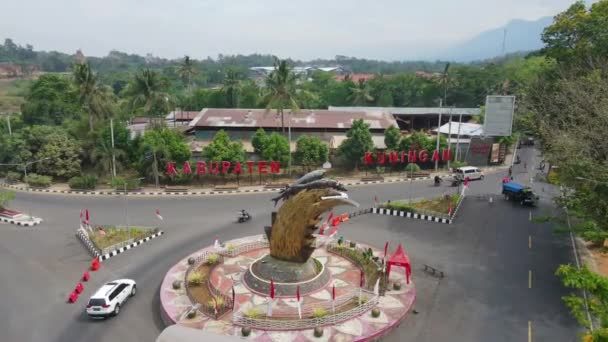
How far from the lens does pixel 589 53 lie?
3462cm

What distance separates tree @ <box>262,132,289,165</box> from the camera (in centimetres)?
4628

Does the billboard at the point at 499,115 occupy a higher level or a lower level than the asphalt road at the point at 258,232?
higher

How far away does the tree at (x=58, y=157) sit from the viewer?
47.5 m

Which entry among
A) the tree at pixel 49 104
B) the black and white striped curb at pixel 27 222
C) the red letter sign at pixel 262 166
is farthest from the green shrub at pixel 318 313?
the tree at pixel 49 104

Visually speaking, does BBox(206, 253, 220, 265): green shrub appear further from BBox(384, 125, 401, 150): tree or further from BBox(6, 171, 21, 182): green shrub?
BBox(6, 171, 21, 182): green shrub

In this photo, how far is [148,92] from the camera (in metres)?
48.8

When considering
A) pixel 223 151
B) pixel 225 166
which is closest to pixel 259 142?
pixel 223 151

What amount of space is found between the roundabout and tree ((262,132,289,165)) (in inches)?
816

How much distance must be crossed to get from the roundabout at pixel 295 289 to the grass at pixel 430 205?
9.86 m

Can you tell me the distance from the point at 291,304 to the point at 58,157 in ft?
123

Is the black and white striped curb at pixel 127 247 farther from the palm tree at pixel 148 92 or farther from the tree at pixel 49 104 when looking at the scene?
the tree at pixel 49 104

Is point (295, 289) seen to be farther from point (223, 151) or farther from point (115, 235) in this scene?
point (223, 151)

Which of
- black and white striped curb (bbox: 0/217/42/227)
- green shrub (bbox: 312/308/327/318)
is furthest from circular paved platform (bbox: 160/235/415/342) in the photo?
black and white striped curb (bbox: 0/217/42/227)

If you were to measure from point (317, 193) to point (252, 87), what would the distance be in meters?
67.9
